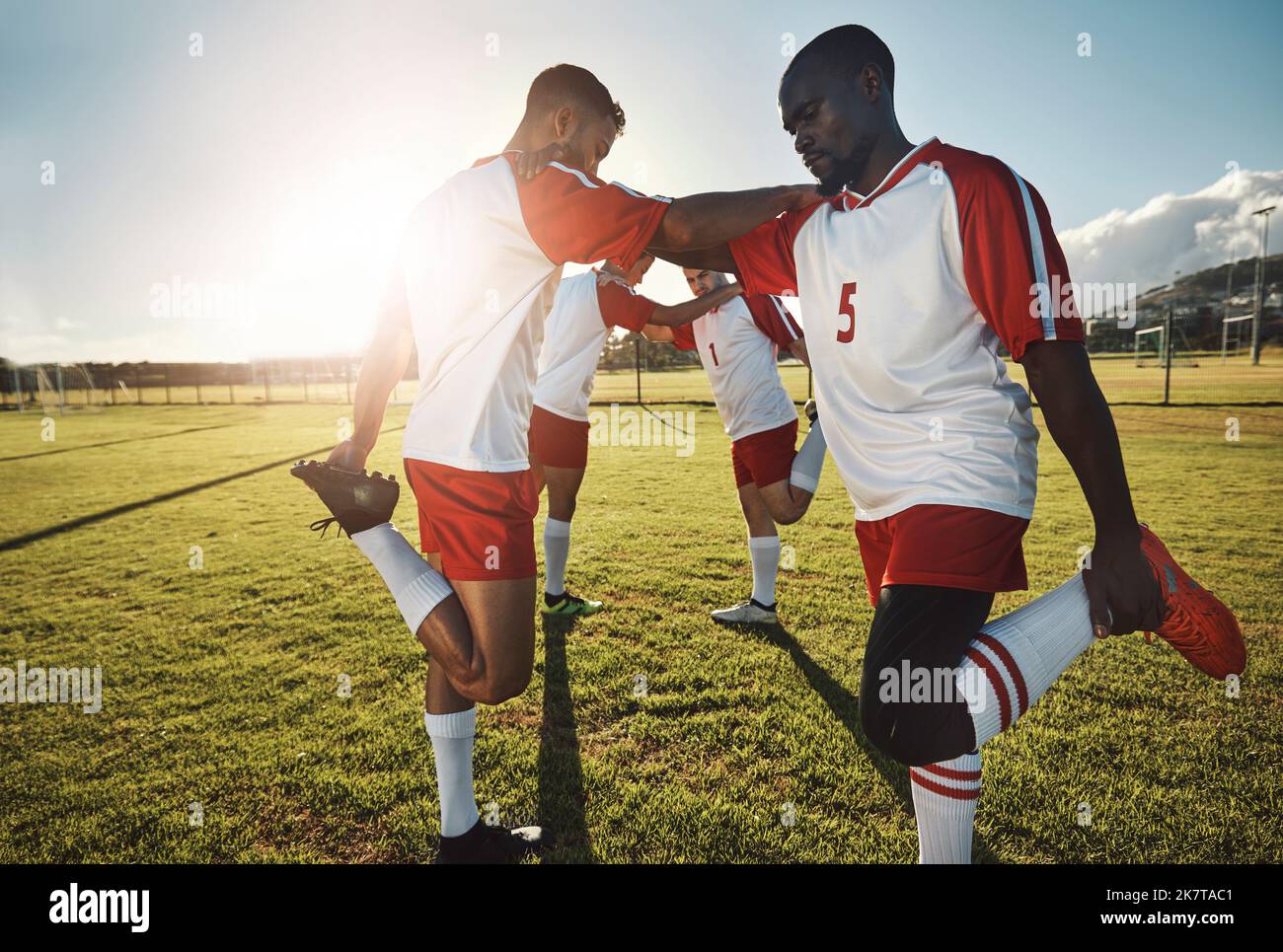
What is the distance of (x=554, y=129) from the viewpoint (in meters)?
2.41

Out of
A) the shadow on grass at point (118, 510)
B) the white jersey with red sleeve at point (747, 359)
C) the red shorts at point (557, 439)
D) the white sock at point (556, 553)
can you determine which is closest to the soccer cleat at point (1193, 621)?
the white jersey with red sleeve at point (747, 359)

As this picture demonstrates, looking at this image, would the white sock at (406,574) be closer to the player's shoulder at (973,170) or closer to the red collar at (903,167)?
the red collar at (903,167)

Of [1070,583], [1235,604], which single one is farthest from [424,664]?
[1235,604]

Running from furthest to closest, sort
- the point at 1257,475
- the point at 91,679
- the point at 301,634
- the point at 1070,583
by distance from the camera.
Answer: the point at 1257,475 → the point at 301,634 → the point at 91,679 → the point at 1070,583

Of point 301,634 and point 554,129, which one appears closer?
point 554,129

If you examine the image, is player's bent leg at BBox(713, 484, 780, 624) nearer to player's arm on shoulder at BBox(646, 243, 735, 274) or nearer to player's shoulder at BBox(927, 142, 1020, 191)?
player's arm on shoulder at BBox(646, 243, 735, 274)

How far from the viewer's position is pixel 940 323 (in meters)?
2.00

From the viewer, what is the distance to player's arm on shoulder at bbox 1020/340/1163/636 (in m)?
1.75

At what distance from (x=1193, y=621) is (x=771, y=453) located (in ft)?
9.81

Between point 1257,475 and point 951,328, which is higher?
point 951,328

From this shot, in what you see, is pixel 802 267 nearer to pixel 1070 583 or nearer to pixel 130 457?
pixel 1070 583

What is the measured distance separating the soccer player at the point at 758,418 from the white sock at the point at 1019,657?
2769 mm

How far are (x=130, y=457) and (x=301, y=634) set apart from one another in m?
14.2

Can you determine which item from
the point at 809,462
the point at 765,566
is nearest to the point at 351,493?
the point at 809,462
